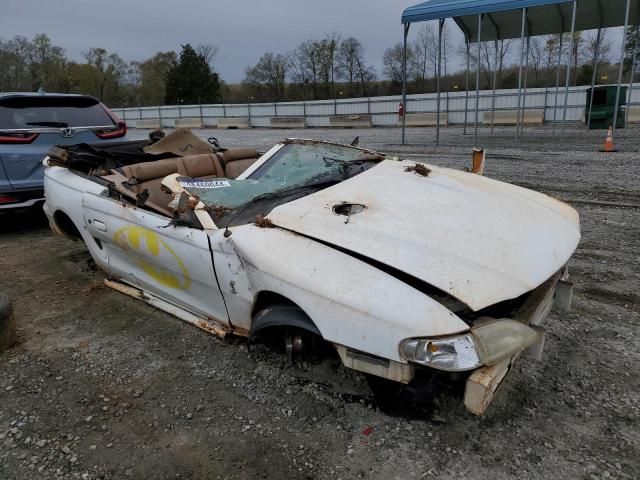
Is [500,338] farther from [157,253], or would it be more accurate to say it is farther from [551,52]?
[551,52]

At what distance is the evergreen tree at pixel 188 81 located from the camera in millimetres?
53844

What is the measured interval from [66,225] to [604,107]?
17.8m

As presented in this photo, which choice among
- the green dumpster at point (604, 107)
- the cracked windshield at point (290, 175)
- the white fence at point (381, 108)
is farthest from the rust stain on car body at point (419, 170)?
the white fence at point (381, 108)

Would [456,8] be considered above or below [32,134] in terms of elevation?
above

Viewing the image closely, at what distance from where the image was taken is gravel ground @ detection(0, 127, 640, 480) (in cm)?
217

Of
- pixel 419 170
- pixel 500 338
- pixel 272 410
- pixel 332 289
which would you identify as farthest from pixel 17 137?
pixel 500 338

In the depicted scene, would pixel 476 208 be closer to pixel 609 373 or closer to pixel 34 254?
pixel 609 373

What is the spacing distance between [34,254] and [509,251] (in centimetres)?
506

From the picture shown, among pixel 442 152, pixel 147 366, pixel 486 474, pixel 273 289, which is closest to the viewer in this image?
pixel 486 474

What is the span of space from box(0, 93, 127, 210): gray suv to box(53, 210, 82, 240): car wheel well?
1482 mm

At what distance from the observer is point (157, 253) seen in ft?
10.5

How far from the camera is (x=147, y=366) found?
303 centimetres

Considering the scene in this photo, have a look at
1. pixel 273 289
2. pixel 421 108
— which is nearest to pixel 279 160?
pixel 273 289

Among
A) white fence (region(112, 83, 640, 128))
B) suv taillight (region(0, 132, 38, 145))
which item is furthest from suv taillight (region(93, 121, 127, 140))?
white fence (region(112, 83, 640, 128))
